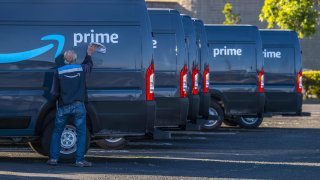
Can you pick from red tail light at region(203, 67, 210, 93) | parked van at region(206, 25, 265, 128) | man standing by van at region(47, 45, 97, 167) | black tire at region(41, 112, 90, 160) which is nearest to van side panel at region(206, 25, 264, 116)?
parked van at region(206, 25, 265, 128)

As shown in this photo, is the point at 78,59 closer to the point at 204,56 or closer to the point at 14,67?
the point at 14,67

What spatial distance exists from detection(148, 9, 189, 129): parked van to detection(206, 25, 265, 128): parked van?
4.82 m

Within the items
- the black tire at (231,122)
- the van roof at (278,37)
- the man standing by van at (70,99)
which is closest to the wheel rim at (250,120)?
the black tire at (231,122)

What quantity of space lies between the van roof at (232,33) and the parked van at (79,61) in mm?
7495

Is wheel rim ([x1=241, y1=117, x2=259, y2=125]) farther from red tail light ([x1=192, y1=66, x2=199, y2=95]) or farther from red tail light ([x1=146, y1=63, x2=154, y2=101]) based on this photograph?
red tail light ([x1=146, y1=63, x2=154, y2=101])

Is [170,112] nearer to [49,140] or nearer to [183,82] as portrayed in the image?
[183,82]

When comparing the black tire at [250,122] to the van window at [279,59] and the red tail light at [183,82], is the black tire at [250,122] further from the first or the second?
the red tail light at [183,82]

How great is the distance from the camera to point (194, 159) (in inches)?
581

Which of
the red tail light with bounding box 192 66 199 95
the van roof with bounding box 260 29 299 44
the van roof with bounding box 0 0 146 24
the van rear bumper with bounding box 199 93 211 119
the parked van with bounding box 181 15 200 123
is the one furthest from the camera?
the van roof with bounding box 260 29 299 44

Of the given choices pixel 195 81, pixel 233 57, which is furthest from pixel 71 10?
pixel 233 57

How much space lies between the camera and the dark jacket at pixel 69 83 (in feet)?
43.6

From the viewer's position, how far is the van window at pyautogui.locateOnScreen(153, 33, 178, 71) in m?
16.3

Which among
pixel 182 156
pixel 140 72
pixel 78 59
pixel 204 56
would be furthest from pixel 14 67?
pixel 204 56

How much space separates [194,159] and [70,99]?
2.41 meters
